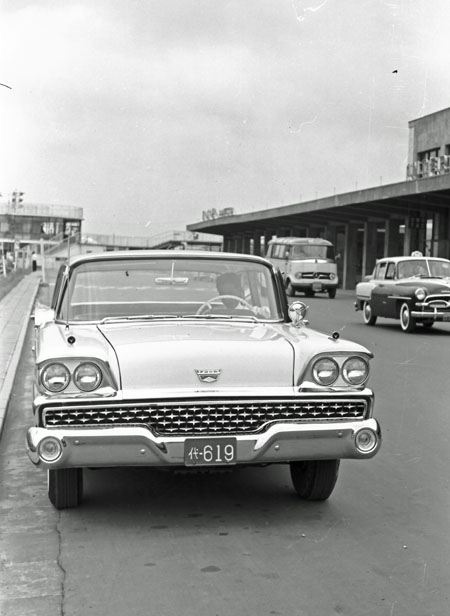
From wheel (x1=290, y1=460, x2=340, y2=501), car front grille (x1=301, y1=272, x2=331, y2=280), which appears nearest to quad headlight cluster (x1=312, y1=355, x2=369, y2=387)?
wheel (x1=290, y1=460, x2=340, y2=501)

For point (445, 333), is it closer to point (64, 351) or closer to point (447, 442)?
point (447, 442)

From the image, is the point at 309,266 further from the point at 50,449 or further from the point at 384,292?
the point at 50,449

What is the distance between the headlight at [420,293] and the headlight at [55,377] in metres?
15.6

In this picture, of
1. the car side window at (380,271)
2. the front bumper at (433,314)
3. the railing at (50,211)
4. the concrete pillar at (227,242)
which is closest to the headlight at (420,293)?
the front bumper at (433,314)

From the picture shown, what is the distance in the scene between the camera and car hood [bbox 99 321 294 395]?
519 centimetres

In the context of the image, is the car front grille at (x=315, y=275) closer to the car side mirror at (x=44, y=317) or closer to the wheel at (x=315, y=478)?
the car side mirror at (x=44, y=317)

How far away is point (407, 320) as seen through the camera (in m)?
20.4

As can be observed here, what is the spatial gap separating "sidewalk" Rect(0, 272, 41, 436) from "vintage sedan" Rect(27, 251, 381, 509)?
10.7ft

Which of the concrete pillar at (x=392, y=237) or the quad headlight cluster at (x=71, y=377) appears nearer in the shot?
the quad headlight cluster at (x=71, y=377)

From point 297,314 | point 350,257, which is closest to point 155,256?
point 297,314

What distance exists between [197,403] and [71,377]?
0.69 meters

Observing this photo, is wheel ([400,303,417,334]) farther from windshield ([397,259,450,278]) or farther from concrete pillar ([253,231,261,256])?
concrete pillar ([253,231,261,256])

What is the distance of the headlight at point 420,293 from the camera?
65.5ft

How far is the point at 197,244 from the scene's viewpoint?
89875 mm
